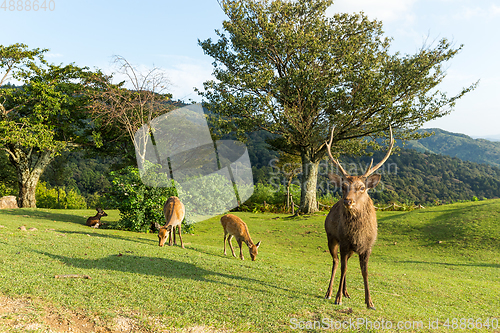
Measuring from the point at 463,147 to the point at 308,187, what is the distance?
121m

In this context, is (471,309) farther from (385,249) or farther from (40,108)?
(40,108)

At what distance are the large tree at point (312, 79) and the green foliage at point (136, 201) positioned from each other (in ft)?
30.3

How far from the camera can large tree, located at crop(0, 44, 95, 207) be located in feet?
70.2

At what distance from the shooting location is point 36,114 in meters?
22.2

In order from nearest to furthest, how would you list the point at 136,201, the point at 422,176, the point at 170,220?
the point at 170,220 < the point at 136,201 < the point at 422,176

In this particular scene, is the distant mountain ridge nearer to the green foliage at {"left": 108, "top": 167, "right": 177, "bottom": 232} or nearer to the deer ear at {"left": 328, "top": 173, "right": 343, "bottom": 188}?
the green foliage at {"left": 108, "top": 167, "right": 177, "bottom": 232}

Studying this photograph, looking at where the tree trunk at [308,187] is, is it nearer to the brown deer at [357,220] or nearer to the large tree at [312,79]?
the large tree at [312,79]

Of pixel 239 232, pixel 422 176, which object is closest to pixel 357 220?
pixel 239 232

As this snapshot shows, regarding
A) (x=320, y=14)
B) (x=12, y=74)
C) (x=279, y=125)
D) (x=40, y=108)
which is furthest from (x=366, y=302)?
(x=12, y=74)

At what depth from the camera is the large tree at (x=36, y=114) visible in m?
21.4

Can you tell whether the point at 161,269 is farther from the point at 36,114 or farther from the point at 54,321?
the point at 36,114

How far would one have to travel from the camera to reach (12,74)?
73.6 ft

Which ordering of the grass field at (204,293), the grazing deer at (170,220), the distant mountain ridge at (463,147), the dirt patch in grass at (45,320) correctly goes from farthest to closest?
1. the distant mountain ridge at (463,147)
2. the grazing deer at (170,220)
3. the grass field at (204,293)
4. the dirt patch in grass at (45,320)

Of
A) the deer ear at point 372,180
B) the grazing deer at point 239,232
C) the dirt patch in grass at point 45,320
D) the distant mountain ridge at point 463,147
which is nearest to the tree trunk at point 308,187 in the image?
the grazing deer at point 239,232
